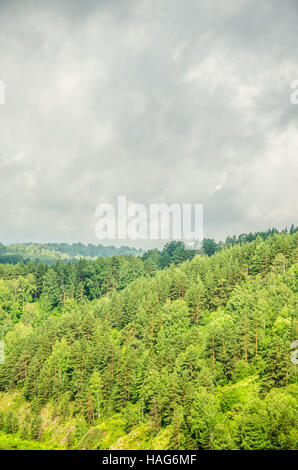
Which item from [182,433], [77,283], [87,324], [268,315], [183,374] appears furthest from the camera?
[77,283]

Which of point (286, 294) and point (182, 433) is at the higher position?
point (286, 294)

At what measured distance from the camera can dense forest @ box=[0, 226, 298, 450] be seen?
52.5 metres

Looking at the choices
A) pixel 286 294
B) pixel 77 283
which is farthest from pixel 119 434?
pixel 77 283

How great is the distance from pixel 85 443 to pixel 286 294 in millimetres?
60542

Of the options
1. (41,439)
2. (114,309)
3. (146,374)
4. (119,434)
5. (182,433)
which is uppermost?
(114,309)

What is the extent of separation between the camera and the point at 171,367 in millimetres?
71750

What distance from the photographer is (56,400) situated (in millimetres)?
86188

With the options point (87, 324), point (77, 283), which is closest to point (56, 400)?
point (87, 324)

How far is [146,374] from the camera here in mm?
71000

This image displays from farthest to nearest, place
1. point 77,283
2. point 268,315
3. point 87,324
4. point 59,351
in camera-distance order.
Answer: point 77,283
point 87,324
point 59,351
point 268,315

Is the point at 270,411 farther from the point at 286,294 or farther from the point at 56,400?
the point at 56,400

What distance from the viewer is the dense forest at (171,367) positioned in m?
52.5

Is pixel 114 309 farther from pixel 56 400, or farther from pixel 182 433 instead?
pixel 182 433
